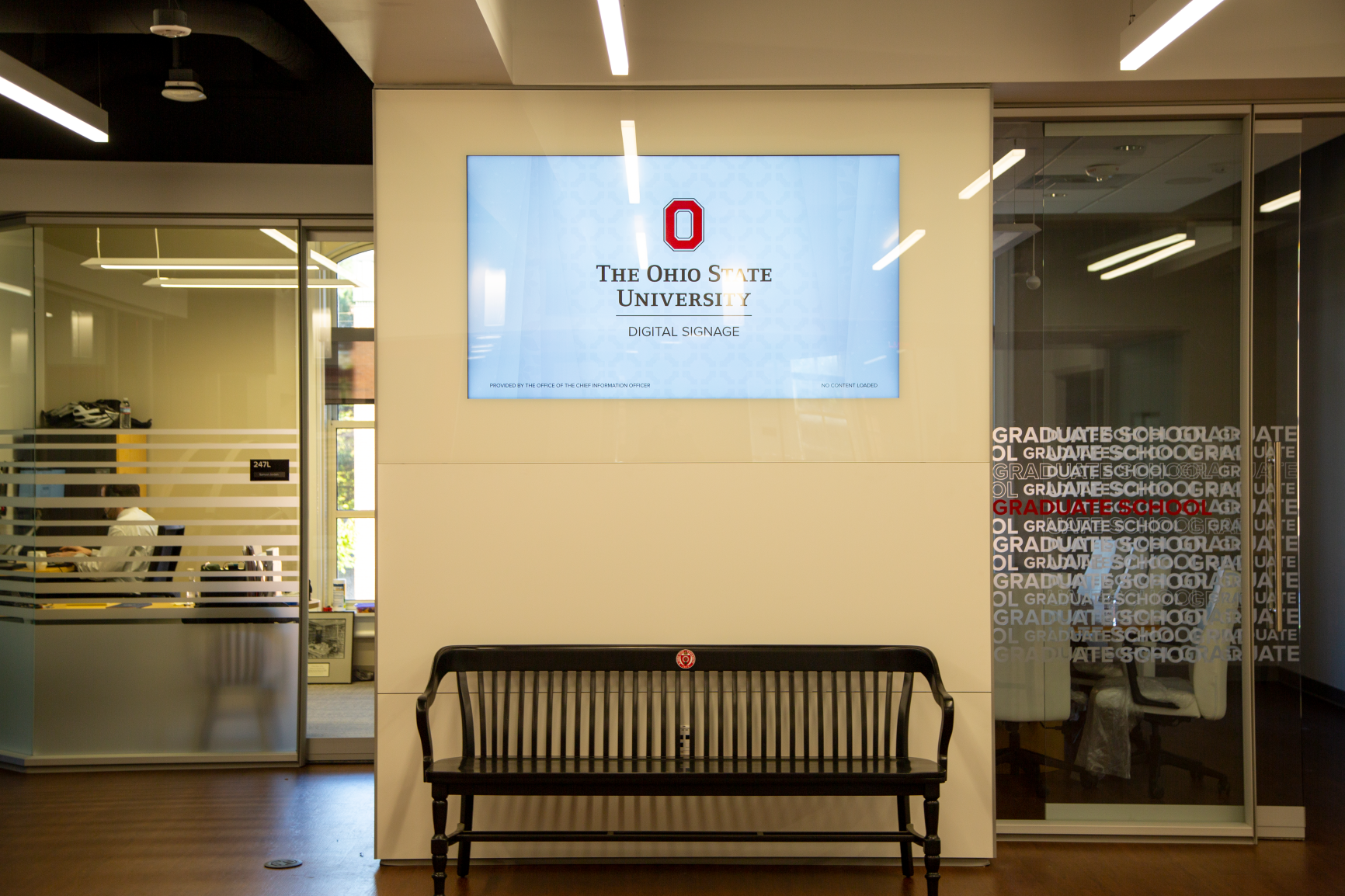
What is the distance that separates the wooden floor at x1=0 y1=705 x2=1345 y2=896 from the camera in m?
3.39

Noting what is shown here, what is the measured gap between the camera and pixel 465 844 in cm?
347

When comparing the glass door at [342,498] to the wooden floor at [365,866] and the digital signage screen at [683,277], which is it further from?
the digital signage screen at [683,277]

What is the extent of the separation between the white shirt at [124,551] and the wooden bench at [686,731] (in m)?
2.45

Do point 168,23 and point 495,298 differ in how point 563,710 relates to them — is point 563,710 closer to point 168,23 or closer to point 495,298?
point 495,298

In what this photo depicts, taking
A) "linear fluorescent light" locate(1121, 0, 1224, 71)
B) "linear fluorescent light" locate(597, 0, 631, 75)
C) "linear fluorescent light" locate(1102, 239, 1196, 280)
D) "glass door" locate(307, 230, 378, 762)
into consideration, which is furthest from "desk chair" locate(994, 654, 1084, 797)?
"glass door" locate(307, 230, 378, 762)

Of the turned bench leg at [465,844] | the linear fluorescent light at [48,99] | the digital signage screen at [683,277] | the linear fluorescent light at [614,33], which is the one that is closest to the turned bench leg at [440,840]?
the turned bench leg at [465,844]

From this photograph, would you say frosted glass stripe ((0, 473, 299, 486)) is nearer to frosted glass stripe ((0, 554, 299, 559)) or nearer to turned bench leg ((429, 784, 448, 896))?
frosted glass stripe ((0, 554, 299, 559))

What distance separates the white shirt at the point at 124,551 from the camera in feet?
15.9

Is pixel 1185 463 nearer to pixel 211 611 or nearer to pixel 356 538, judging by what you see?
pixel 356 538

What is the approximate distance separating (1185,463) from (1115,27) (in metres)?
1.95

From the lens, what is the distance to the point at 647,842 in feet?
11.8

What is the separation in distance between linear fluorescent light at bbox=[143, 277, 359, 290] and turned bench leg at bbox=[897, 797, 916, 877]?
4.18 meters

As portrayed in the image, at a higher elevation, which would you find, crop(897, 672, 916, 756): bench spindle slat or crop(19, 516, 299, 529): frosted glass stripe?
crop(19, 516, 299, 529): frosted glass stripe

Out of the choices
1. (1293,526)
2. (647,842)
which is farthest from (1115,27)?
(647,842)
